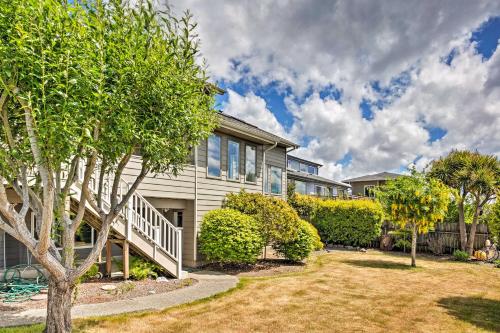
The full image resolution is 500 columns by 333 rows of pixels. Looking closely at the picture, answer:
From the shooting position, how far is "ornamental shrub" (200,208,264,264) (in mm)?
10461

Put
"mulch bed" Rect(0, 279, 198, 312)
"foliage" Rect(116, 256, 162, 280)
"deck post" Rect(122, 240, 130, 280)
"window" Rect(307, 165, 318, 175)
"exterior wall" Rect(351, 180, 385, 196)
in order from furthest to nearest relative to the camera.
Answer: "window" Rect(307, 165, 318, 175) → "exterior wall" Rect(351, 180, 385, 196) → "foliage" Rect(116, 256, 162, 280) → "deck post" Rect(122, 240, 130, 280) → "mulch bed" Rect(0, 279, 198, 312)

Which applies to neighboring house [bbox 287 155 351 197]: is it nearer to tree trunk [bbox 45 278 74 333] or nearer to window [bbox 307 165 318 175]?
window [bbox 307 165 318 175]

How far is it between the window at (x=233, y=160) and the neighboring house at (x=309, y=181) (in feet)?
49.3

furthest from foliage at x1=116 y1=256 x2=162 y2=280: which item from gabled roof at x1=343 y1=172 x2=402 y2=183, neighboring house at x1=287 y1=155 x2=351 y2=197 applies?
gabled roof at x1=343 y1=172 x2=402 y2=183

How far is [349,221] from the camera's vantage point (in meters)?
18.0

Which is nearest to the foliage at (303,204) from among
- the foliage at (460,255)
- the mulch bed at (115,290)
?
the foliage at (460,255)

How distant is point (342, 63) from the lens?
13.6 metres

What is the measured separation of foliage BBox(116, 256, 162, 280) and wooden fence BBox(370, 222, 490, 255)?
1408 cm

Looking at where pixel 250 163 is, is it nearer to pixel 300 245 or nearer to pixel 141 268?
pixel 300 245

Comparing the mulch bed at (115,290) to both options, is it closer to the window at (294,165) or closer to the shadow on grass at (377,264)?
the shadow on grass at (377,264)

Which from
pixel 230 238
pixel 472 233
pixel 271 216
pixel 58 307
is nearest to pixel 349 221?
pixel 472 233

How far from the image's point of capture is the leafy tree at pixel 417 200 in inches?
473

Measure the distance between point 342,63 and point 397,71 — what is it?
111 inches

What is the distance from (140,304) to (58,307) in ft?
8.06
